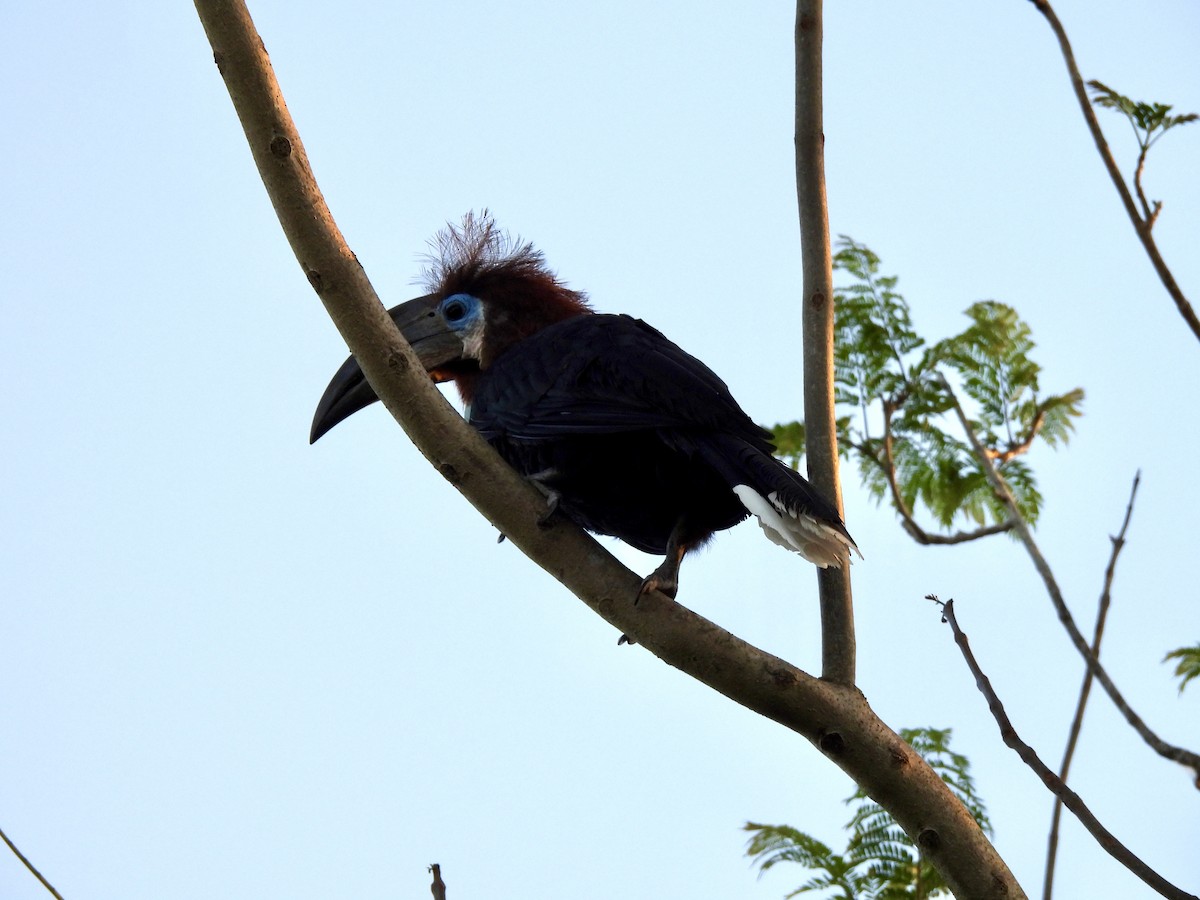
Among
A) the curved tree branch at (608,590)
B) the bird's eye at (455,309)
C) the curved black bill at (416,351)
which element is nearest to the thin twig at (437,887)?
the curved tree branch at (608,590)

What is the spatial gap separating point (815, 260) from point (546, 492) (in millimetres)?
1257

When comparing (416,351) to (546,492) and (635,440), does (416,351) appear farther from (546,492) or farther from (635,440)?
(546,492)

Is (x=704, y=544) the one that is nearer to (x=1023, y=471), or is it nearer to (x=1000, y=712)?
(x=1000, y=712)

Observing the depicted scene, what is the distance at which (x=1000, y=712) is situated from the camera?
10.1ft

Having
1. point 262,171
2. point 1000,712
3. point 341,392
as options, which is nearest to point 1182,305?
point 1000,712

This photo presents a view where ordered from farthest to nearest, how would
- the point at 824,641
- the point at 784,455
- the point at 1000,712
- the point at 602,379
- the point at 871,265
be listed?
the point at 871,265
the point at 784,455
the point at 602,379
the point at 824,641
the point at 1000,712

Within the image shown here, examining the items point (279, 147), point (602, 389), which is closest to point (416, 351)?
point (602, 389)

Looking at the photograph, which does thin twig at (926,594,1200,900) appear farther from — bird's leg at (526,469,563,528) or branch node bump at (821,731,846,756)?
bird's leg at (526,469,563,528)

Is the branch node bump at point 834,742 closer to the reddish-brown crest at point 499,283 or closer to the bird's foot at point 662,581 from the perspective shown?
the bird's foot at point 662,581

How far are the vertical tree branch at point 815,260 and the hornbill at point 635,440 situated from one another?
20cm

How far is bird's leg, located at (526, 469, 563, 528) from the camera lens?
3.58m

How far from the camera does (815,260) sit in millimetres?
4320

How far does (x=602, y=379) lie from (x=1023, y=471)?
267cm

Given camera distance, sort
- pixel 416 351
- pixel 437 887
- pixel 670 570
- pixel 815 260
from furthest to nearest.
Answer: pixel 416 351 < pixel 815 260 < pixel 670 570 < pixel 437 887
